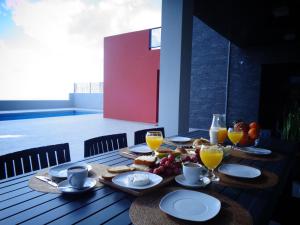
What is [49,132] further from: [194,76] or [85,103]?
[85,103]

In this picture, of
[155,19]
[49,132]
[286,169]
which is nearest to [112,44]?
[155,19]

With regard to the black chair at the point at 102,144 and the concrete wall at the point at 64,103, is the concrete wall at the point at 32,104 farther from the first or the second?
the black chair at the point at 102,144

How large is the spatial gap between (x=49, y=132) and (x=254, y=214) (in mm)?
5299

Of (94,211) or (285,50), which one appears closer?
(94,211)

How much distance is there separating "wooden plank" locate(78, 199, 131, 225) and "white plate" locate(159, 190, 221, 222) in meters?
0.12

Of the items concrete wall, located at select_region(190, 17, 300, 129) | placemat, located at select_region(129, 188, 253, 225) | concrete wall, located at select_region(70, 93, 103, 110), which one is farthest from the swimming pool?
placemat, located at select_region(129, 188, 253, 225)

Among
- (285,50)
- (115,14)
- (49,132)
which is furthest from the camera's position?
(115,14)

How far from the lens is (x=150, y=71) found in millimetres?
7094

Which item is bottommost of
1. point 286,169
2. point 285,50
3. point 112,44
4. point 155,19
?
point 286,169

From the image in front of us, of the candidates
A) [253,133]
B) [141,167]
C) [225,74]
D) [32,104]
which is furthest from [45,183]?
[32,104]

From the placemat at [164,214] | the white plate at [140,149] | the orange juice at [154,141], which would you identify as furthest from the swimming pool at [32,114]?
the placemat at [164,214]

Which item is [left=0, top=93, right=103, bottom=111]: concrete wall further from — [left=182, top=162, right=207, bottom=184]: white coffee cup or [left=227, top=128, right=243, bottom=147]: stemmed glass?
[left=182, top=162, right=207, bottom=184]: white coffee cup

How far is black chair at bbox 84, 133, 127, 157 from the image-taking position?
1.48 metres

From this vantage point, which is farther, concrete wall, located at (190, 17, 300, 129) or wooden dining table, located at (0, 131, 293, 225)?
concrete wall, located at (190, 17, 300, 129)
